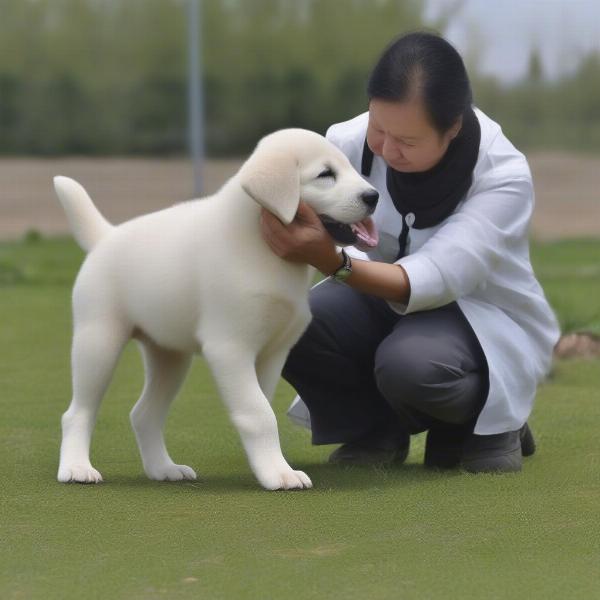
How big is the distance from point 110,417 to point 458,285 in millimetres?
1518

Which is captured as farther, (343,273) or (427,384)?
(427,384)

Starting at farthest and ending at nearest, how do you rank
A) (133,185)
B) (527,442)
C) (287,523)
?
(133,185), (527,442), (287,523)

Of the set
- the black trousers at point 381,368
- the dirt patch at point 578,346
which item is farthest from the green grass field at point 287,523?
the dirt patch at point 578,346

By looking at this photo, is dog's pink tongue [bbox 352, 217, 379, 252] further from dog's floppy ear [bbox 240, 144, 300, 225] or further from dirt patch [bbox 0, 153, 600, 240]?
dirt patch [bbox 0, 153, 600, 240]

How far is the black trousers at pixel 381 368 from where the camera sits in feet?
12.1

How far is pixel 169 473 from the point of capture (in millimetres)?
3670

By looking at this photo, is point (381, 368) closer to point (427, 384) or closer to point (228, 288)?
point (427, 384)

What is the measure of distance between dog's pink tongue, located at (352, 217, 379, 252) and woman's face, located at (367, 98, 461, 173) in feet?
0.67

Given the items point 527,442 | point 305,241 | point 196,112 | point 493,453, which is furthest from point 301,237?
point 196,112

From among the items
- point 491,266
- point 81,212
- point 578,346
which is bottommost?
point 578,346

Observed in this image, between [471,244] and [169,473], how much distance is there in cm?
98

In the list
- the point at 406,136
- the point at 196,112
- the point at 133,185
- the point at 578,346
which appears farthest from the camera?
the point at 133,185

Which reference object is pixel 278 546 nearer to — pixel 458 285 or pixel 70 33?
pixel 458 285

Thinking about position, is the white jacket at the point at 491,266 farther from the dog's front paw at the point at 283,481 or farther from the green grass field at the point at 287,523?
the dog's front paw at the point at 283,481
